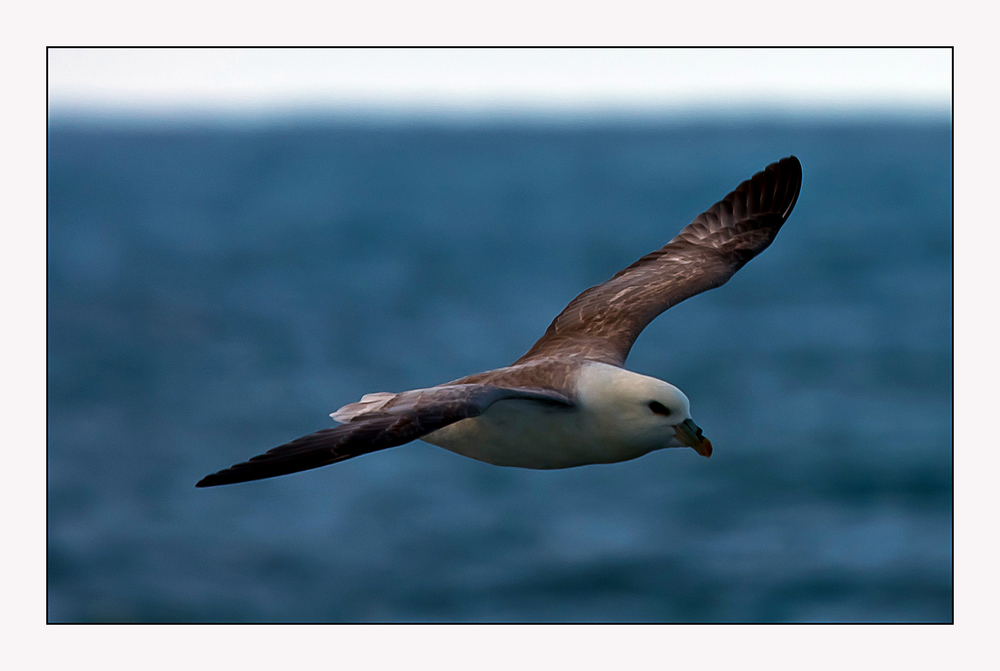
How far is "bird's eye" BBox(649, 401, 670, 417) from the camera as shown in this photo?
6352mm

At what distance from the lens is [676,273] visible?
8.74 meters

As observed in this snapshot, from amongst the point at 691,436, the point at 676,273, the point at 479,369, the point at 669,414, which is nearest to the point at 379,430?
the point at 669,414

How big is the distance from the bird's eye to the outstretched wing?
46.5 inches

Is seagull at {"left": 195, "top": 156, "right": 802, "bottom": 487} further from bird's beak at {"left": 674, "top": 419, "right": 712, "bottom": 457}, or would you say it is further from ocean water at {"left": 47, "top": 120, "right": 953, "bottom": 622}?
ocean water at {"left": 47, "top": 120, "right": 953, "bottom": 622}

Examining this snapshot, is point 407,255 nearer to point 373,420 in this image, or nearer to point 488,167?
point 488,167

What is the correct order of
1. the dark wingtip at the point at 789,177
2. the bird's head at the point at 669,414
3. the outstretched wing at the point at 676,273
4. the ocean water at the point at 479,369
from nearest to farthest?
1. the bird's head at the point at 669,414
2. the outstretched wing at the point at 676,273
3. the dark wingtip at the point at 789,177
4. the ocean water at the point at 479,369

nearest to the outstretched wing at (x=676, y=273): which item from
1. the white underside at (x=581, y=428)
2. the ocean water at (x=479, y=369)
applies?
the white underside at (x=581, y=428)

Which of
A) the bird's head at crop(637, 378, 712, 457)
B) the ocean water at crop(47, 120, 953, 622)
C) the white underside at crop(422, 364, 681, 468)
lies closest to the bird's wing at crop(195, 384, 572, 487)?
the white underside at crop(422, 364, 681, 468)

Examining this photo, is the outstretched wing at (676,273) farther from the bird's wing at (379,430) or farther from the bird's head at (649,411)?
the bird's wing at (379,430)

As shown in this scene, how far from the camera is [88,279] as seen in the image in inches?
1464

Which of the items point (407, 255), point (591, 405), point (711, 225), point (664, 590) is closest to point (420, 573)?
point (664, 590)

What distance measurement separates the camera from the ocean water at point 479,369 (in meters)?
25.0

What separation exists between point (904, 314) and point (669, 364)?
10.1 m

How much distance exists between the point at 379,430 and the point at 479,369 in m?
21.0
